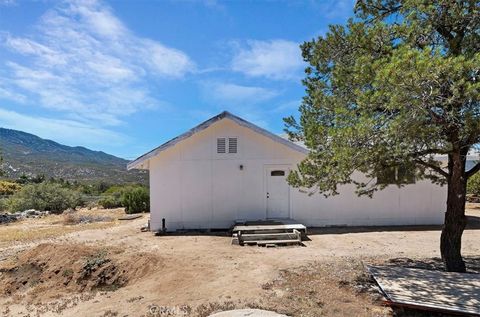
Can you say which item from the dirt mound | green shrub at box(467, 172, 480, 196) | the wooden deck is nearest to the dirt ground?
the dirt mound

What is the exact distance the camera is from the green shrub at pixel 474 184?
2096 centimetres

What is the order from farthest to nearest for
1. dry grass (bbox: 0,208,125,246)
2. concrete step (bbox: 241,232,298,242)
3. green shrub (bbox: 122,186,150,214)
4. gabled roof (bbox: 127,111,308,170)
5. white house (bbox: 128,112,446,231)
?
1. green shrub (bbox: 122,186,150,214)
2. white house (bbox: 128,112,446,231)
3. dry grass (bbox: 0,208,125,246)
4. gabled roof (bbox: 127,111,308,170)
5. concrete step (bbox: 241,232,298,242)

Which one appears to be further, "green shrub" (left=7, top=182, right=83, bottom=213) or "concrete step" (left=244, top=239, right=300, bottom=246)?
"green shrub" (left=7, top=182, right=83, bottom=213)

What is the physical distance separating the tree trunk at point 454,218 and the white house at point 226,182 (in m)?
6.73

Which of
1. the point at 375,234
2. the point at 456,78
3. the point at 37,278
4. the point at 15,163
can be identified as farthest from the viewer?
the point at 15,163

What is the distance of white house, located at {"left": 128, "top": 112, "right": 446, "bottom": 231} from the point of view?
13734 millimetres

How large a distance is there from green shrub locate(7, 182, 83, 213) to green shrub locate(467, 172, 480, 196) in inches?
942

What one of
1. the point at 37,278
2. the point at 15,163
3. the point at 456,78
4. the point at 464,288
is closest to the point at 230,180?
the point at 37,278

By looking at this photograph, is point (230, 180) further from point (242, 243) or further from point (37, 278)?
point (37, 278)

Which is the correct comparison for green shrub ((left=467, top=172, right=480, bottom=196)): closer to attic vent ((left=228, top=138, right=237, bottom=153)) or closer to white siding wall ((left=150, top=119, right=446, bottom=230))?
white siding wall ((left=150, top=119, right=446, bottom=230))

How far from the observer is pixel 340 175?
20.7 ft

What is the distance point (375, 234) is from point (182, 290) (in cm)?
793

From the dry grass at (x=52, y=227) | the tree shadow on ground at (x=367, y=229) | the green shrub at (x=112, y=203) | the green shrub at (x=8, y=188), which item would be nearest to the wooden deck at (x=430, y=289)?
the tree shadow on ground at (x=367, y=229)

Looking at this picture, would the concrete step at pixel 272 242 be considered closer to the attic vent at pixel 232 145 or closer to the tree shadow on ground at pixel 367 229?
the tree shadow on ground at pixel 367 229
